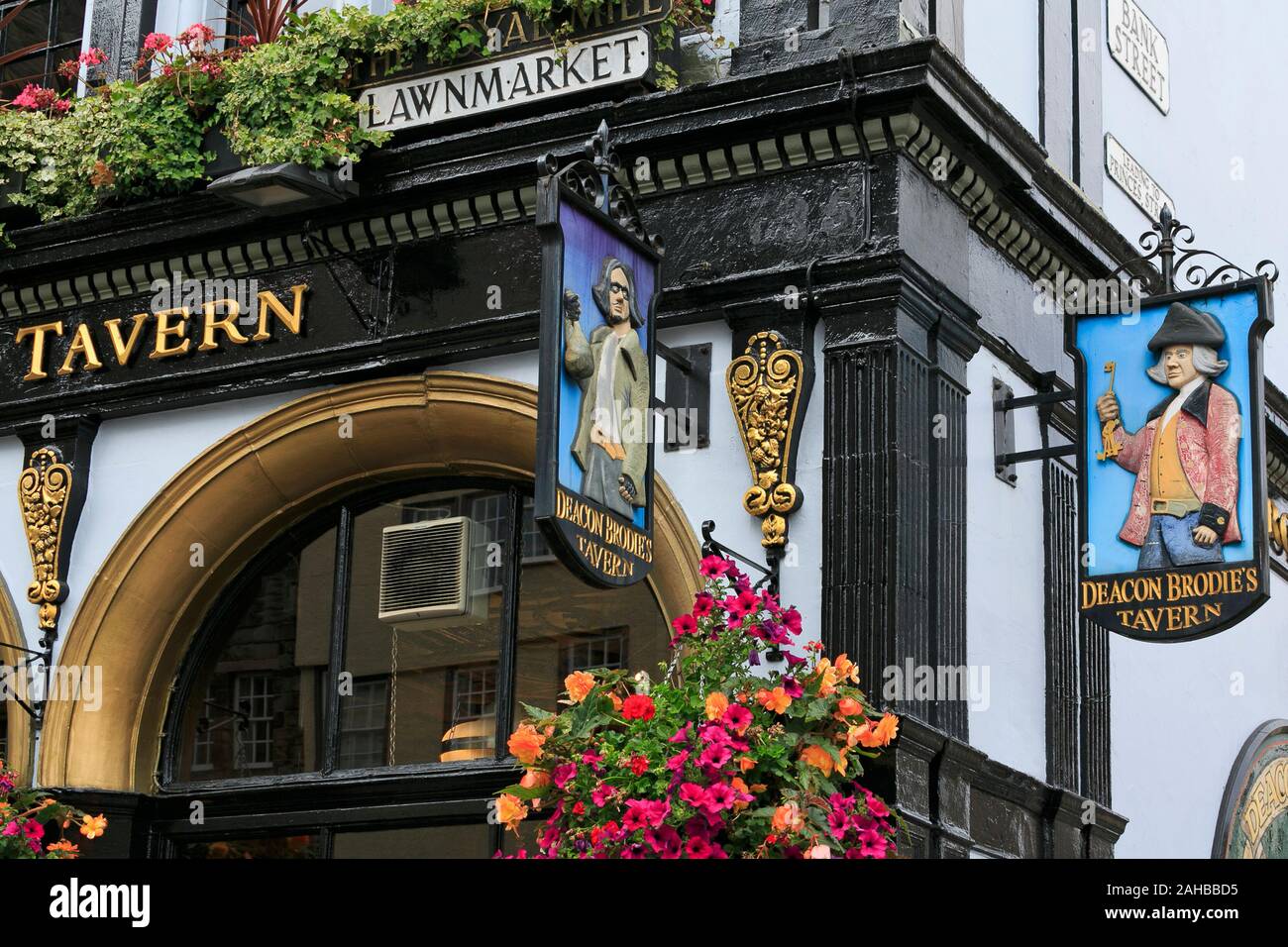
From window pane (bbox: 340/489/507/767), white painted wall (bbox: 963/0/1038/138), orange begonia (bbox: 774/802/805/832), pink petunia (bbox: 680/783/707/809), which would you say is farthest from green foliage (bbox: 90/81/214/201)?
orange begonia (bbox: 774/802/805/832)

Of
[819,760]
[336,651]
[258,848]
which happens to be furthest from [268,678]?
[819,760]

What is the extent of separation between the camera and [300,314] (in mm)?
12555

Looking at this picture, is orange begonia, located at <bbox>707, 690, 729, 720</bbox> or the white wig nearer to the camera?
orange begonia, located at <bbox>707, 690, 729, 720</bbox>

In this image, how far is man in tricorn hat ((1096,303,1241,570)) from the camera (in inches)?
427

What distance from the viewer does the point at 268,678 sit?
41.7 ft

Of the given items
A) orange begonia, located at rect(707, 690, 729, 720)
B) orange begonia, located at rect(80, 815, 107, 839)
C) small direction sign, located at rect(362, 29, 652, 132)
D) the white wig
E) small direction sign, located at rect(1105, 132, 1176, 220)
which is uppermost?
small direction sign, located at rect(1105, 132, 1176, 220)

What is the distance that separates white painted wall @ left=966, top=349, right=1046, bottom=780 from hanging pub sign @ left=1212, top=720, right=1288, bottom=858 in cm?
268

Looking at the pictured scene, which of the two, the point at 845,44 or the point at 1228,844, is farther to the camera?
the point at 1228,844

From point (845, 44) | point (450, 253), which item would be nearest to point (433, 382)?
point (450, 253)

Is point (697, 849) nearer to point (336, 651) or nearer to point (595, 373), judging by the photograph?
point (595, 373)

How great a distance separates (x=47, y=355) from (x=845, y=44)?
517 centimetres

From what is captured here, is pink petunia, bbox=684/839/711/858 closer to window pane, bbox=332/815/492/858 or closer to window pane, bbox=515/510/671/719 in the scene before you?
window pane, bbox=515/510/671/719

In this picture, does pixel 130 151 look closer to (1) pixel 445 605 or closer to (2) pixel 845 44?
(1) pixel 445 605

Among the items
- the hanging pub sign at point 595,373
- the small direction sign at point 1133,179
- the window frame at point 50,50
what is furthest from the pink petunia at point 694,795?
the window frame at point 50,50
